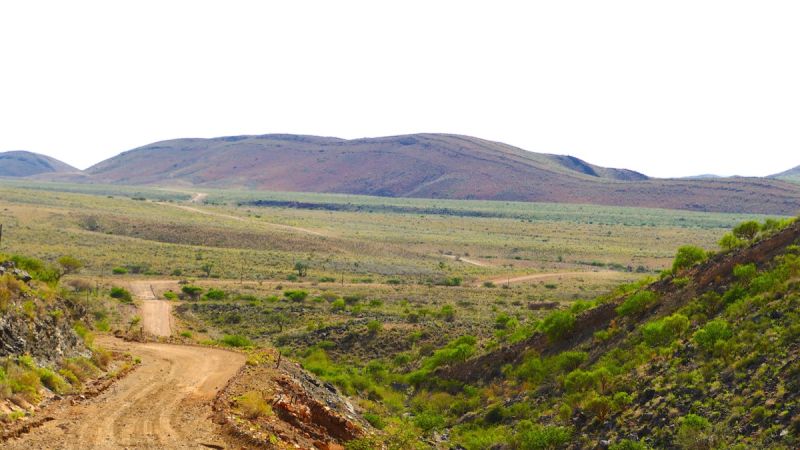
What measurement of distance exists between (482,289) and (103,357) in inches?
1391

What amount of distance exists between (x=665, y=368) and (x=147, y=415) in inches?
465

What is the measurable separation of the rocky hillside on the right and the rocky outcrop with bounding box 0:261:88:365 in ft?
33.9

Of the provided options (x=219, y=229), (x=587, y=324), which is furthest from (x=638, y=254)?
(x=587, y=324)

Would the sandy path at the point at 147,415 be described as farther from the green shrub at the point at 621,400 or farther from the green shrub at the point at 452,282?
the green shrub at the point at 452,282

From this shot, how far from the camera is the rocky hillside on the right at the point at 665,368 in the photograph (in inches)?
566

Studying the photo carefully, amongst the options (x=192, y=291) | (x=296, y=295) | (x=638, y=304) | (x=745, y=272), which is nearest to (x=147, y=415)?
(x=638, y=304)

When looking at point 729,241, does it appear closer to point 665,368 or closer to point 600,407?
point 665,368

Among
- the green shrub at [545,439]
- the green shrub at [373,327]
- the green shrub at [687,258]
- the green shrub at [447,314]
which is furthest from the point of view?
the green shrub at [447,314]

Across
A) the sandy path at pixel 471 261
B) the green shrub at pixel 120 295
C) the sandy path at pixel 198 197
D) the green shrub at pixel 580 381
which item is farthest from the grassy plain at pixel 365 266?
the sandy path at pixel 198 197

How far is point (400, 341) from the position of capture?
3180 cm

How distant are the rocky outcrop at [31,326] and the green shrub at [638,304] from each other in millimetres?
15582

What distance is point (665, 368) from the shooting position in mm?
17531

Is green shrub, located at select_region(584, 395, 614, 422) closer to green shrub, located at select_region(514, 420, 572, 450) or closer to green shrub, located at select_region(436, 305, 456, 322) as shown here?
green shrub, located at select_region(514, 420, 572, 450)

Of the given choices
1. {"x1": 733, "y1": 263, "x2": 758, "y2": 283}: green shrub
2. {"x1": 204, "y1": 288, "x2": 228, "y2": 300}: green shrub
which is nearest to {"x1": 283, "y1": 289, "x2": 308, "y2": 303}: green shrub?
{"x1": 204, "y1": 288, "x2": 228, "y2": 300}: green shrub
